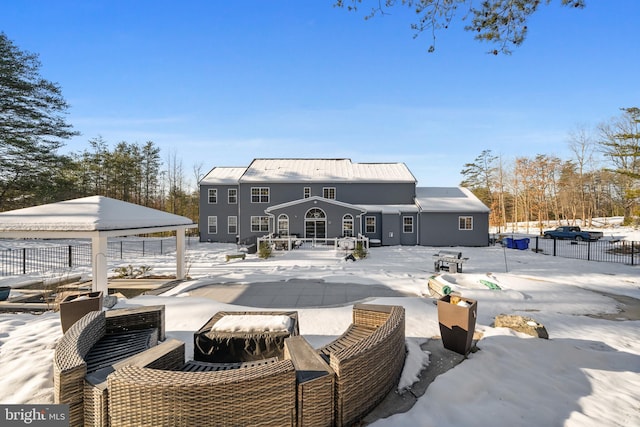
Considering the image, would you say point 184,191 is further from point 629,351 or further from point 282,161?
point 629,351

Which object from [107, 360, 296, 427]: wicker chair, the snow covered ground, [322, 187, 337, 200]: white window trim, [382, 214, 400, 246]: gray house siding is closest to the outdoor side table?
the snow covered ground

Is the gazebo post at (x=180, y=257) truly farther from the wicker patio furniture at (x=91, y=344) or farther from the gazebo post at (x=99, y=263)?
the wicker patio furniture at (x=91, y=344)

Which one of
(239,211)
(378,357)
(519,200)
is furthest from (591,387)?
(519,200)

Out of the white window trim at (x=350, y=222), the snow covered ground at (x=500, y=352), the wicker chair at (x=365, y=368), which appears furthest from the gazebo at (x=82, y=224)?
the white window trim at (x=350, y=222)

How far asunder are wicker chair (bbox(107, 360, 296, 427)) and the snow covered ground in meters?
1.17

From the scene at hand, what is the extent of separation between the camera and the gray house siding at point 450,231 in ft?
70.0

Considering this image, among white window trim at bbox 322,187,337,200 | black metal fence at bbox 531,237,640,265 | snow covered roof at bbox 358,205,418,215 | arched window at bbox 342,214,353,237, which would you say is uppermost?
white window trim at bbox 322,187,337,200

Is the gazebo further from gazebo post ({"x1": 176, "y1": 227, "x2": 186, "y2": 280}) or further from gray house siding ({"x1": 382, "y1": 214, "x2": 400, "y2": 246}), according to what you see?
gray house siding ({"x1": 382, "y1": 214, "x2": 400, "y2": 246})

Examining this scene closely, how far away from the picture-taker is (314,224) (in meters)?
21.0

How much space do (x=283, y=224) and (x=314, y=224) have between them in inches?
91.2

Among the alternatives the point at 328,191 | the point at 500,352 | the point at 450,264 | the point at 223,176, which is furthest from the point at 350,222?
the point at 500,352

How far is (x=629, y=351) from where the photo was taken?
4.70 metres

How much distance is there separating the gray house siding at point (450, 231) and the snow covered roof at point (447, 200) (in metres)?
0.39

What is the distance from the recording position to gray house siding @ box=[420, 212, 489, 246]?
840 inches
